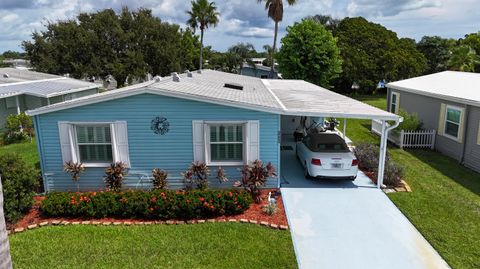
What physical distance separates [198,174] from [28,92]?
55.7ft

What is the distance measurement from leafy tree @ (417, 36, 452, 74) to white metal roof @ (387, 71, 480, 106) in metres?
31.3

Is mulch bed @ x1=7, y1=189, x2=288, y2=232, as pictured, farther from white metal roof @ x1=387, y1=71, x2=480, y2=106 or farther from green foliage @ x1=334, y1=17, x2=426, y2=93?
green foliage @ x1=334, y1=17, x2=426, y2=93

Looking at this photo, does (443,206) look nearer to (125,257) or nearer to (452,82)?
(125,257)

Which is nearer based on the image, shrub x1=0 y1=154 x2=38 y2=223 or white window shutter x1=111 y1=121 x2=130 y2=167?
shrub x1=0 y1=154 x2=38 y2=223

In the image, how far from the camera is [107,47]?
3897cm

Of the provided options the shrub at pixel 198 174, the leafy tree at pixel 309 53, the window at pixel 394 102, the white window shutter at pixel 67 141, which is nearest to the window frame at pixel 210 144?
the shrub at pixel 198 174

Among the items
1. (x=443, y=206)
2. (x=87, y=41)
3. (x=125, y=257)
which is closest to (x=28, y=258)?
(x=125, y=257)

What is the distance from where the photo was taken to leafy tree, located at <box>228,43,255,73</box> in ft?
191

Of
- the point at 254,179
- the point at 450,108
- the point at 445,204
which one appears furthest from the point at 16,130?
the point at 450,108

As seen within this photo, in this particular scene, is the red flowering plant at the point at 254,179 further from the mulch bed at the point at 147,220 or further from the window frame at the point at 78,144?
the window frame at the point at 78,144

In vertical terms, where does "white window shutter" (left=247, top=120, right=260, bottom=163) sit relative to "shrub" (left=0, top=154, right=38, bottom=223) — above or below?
above

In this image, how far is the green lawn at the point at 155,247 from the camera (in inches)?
268

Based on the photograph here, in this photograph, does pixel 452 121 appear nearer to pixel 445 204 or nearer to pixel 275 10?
pixel 445 204

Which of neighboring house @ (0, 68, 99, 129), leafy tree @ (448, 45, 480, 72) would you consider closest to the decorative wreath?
neighboring house @ (0, 68, 99, 129)
